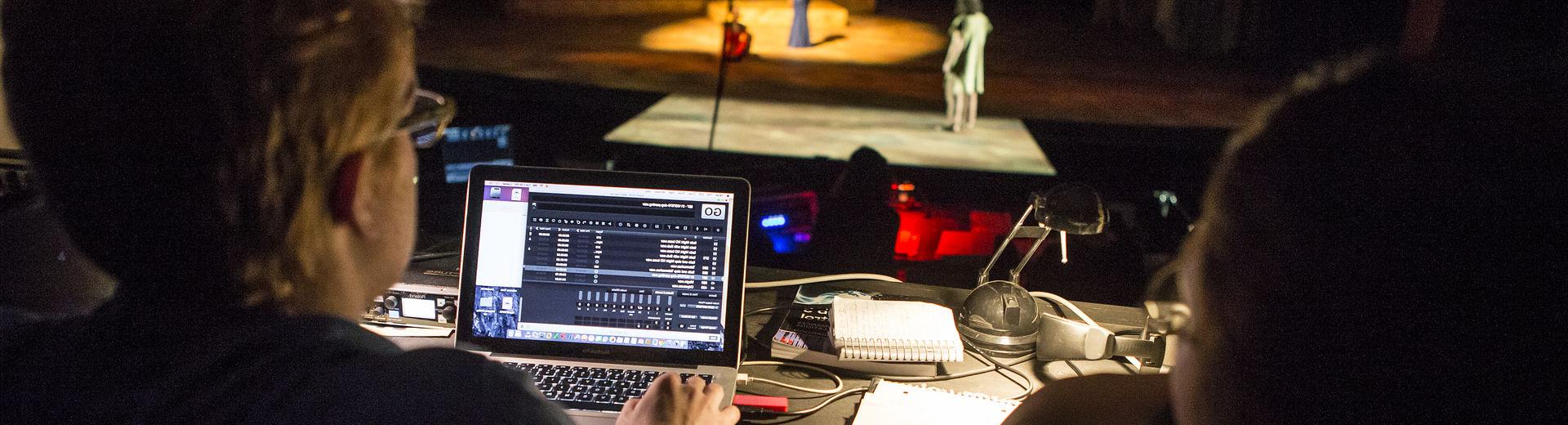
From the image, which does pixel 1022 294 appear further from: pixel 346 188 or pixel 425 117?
pixel 346 188

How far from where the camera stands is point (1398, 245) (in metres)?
0.52

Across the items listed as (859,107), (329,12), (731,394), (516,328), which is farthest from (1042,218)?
(859,107)

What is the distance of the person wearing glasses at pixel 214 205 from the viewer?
60 centimetres

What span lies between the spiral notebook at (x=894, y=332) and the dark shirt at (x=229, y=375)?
1008mm

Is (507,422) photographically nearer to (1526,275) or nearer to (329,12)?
(329,12)

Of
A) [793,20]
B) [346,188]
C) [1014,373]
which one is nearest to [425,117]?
[346,188]

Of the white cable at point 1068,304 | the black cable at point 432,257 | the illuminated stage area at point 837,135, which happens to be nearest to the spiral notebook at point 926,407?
the white cable at point 1068,304

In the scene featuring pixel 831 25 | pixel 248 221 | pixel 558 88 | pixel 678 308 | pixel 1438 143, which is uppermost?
pixel 831 25

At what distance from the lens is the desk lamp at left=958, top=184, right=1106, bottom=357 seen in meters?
1.68

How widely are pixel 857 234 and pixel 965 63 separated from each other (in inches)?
218

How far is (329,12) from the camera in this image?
2.13 feet

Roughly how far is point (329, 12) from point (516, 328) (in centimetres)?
105

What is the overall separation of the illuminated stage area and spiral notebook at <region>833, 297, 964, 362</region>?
215 inches

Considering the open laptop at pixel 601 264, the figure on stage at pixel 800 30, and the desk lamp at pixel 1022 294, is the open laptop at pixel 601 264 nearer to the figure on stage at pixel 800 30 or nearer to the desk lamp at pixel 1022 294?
the desk lamp at pixel 1022 294
